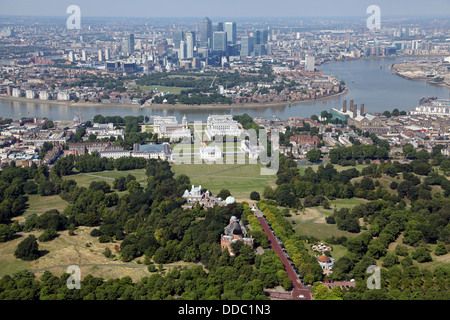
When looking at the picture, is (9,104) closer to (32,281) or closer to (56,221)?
(56,221)

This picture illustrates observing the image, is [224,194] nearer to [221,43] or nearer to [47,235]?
[47,235]

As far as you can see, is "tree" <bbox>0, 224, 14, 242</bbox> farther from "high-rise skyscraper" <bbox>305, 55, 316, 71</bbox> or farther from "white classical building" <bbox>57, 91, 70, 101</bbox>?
"high-rise skyscraper" <bbox>305, 55, 316, 71</bbox>

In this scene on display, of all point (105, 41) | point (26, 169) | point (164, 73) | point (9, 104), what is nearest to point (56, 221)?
point (26, 169)

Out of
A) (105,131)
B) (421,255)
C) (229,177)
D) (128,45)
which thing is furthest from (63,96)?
(421,255)

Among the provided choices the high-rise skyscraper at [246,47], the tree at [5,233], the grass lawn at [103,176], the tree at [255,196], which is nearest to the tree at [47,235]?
the tree at [5,233]

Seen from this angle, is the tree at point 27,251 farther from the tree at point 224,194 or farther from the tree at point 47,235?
the tree at point 224,194

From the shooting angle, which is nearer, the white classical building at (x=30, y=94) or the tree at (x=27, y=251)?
the tree at (x=27, y=251)
